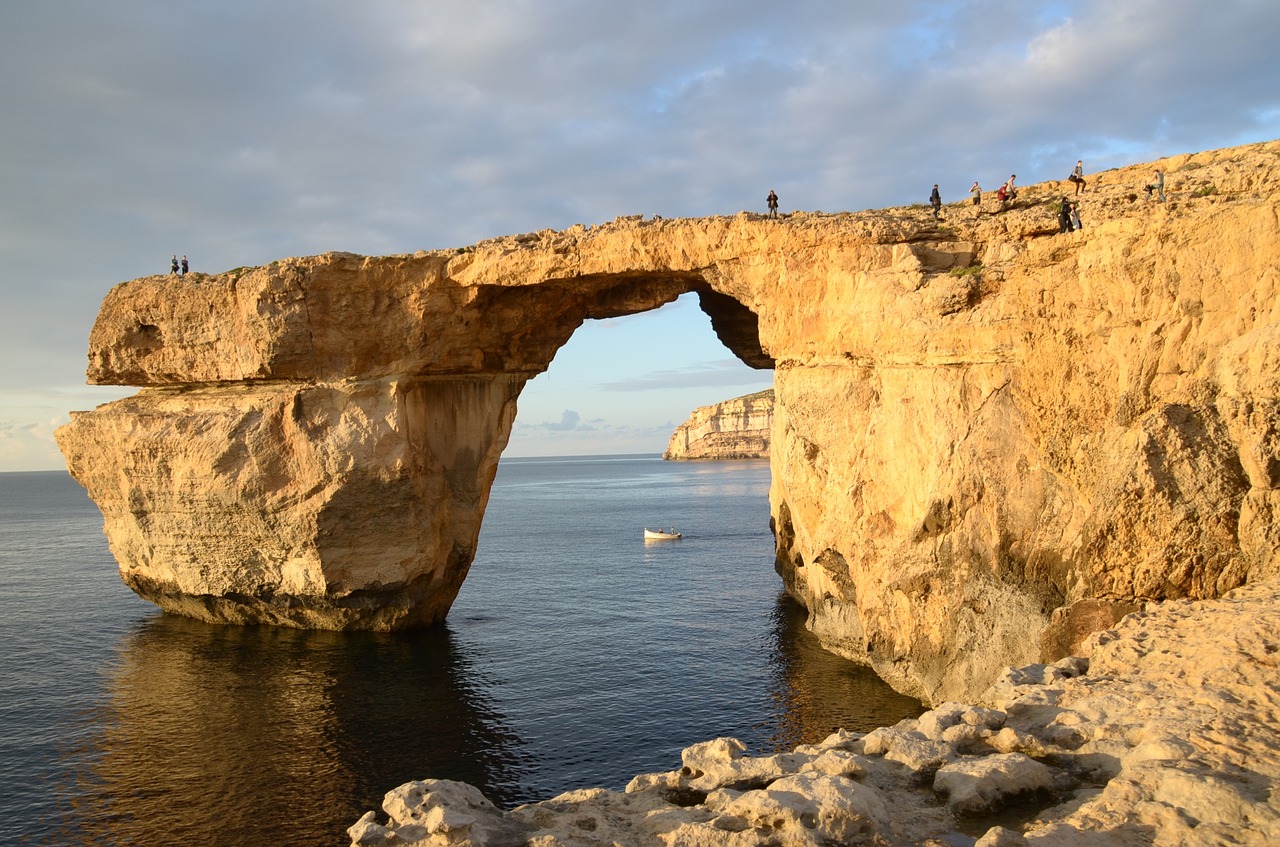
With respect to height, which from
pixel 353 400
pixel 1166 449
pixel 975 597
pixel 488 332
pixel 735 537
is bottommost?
pixel 735 537

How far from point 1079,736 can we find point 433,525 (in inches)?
867

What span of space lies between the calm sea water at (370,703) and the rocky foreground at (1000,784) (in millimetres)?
7120

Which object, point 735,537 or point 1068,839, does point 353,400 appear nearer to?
point 1068,839

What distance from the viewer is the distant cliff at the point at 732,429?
156375 millimetres

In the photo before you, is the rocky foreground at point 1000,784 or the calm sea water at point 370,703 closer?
the rocky foreground at point 1000,784

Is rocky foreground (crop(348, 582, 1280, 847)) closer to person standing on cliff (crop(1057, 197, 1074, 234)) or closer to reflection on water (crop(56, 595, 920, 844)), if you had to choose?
reflection on water (crop(56, 595, 920, 844))

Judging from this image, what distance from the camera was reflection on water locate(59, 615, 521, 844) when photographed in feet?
52.8

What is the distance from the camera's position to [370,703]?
2202 centimetres

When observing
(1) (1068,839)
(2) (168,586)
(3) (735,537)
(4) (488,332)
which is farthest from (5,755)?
(3) (735,537)

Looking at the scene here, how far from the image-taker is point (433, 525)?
28.8 m

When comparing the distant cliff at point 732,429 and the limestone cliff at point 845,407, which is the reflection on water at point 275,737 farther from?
the distant cliff at point 732,429

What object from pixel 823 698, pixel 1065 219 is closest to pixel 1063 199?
pixel 1065 219

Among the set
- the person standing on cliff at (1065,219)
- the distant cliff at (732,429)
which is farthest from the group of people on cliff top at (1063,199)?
the distant cliff at (732,429)

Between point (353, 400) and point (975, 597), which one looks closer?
point (975, 597)
